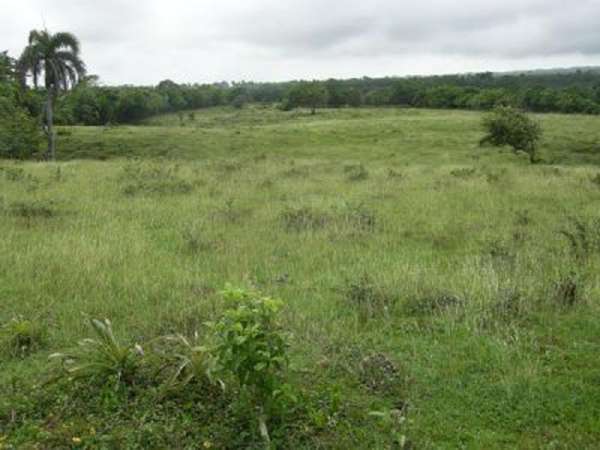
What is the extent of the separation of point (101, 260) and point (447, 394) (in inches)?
221

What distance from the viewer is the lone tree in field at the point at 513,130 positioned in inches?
1276

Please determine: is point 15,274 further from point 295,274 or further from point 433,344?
point 433,344

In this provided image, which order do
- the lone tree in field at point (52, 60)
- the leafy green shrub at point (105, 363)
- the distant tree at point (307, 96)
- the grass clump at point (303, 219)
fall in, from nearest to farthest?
the leafy green shrub at point (105, 363), the grass clump at point (303, 219), the lone tree in field at point (52, 60), the distant tree at point (307, 96)

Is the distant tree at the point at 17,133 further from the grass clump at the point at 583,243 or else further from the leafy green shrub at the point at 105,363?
the grass clump at the point at 583,243

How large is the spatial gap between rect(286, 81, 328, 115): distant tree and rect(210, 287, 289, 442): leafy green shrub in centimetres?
7709

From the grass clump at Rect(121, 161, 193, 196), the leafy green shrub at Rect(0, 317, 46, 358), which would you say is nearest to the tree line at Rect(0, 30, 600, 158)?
the grass clump at Rect(121, 161, 193, 196)

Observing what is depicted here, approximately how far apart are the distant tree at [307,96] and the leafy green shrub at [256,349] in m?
77.1

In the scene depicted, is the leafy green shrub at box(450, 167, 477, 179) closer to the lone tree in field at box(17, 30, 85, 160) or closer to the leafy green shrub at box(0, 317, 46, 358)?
the leafy green shrub at box(0, 317, 46, 358)

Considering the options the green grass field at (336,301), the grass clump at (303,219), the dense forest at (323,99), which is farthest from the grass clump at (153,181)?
the dense forest at (323,99)

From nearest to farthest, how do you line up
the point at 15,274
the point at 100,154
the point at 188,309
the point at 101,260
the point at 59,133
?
the point at 188,309, the point at 15,274, the point at 101,260, the point at 100,154, the point at 59,133

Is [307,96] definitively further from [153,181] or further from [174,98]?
[153,181]

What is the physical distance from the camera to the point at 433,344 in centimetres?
561

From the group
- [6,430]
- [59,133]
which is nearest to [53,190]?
[6,430]

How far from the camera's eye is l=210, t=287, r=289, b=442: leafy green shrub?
386 centimetres
